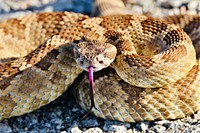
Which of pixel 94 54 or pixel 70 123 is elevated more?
pixel 94 54

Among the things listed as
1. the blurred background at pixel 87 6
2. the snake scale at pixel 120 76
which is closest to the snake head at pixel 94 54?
the snake scale at pixel 120 76

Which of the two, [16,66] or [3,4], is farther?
[3,4]

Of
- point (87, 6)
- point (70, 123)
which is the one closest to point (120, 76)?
point (70, 123)

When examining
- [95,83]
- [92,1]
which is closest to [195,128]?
[95,83]

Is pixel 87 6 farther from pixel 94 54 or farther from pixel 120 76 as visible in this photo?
pixel 94 54

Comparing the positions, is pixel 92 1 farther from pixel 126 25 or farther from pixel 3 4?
pixel 126 25

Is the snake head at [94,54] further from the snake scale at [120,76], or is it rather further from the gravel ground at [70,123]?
the gravel ground at [70,123]
